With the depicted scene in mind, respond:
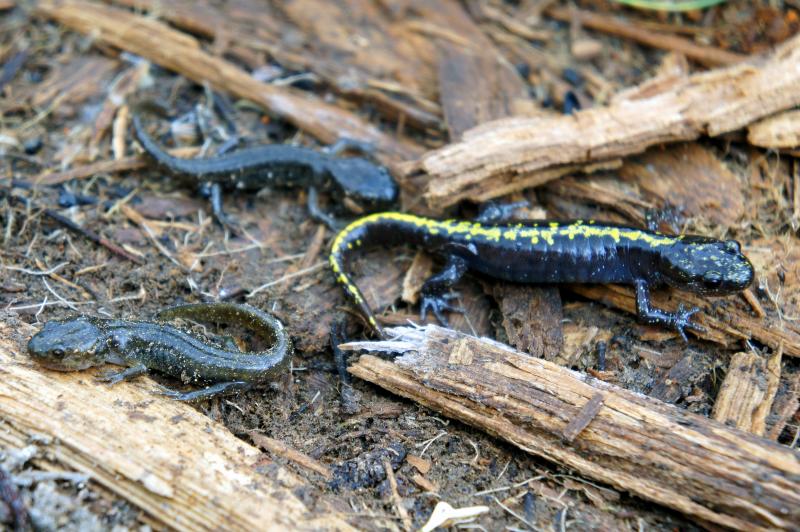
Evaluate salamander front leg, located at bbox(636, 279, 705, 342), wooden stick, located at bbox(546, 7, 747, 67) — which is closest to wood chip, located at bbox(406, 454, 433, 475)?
salamander front leg, located at bbox(636, 279, 705, 342)

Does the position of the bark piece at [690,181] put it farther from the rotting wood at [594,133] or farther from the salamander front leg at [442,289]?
the salamander front leg at [442,289]

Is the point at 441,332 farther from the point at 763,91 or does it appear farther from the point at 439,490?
the point at 763,91

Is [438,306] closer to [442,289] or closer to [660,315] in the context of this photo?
[442,289]

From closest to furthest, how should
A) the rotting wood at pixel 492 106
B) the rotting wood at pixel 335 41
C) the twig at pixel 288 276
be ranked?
the rotting wood at pixel 492 106, the twig at pixel 288 276, the rotting wood at pixel 335 41

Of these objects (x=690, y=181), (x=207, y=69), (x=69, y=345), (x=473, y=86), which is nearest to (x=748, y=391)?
(x=690, y=181)

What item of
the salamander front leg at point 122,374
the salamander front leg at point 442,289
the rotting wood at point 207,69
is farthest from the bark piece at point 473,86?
the salamander front leg at point 122,374

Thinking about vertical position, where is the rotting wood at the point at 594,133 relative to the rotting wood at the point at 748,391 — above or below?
above
